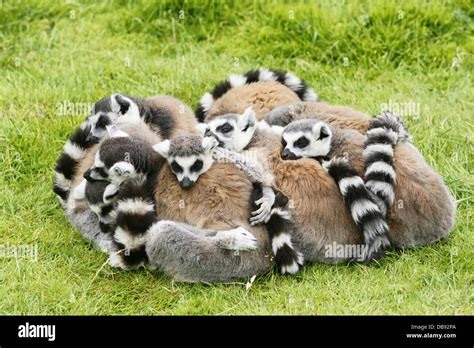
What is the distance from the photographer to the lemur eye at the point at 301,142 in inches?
223

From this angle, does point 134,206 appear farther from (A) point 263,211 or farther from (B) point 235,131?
(B) point 235,131

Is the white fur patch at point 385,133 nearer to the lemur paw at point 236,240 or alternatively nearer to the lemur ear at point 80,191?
the lemur paw at point 236,240

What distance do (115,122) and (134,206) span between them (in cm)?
103

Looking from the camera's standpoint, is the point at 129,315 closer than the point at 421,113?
Yes

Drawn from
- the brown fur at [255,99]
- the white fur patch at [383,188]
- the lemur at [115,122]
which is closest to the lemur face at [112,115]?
the lemur at [115,122]

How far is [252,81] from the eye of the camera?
278 inches

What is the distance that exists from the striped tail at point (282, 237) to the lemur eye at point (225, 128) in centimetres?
74

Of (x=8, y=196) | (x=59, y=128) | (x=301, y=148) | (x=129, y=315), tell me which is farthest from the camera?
(x=59, y=128)

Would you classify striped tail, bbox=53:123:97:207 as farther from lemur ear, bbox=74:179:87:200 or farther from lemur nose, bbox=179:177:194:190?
lemur nose, bbox=179:177:194:190

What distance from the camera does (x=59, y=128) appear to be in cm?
683

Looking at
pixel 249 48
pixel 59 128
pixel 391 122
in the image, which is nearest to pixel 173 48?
Answer: pixel 249 48

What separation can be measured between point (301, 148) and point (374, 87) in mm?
2225

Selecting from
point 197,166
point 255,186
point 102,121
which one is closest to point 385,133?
point 255,186

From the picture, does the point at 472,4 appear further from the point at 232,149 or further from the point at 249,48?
A: the point at 232,149
